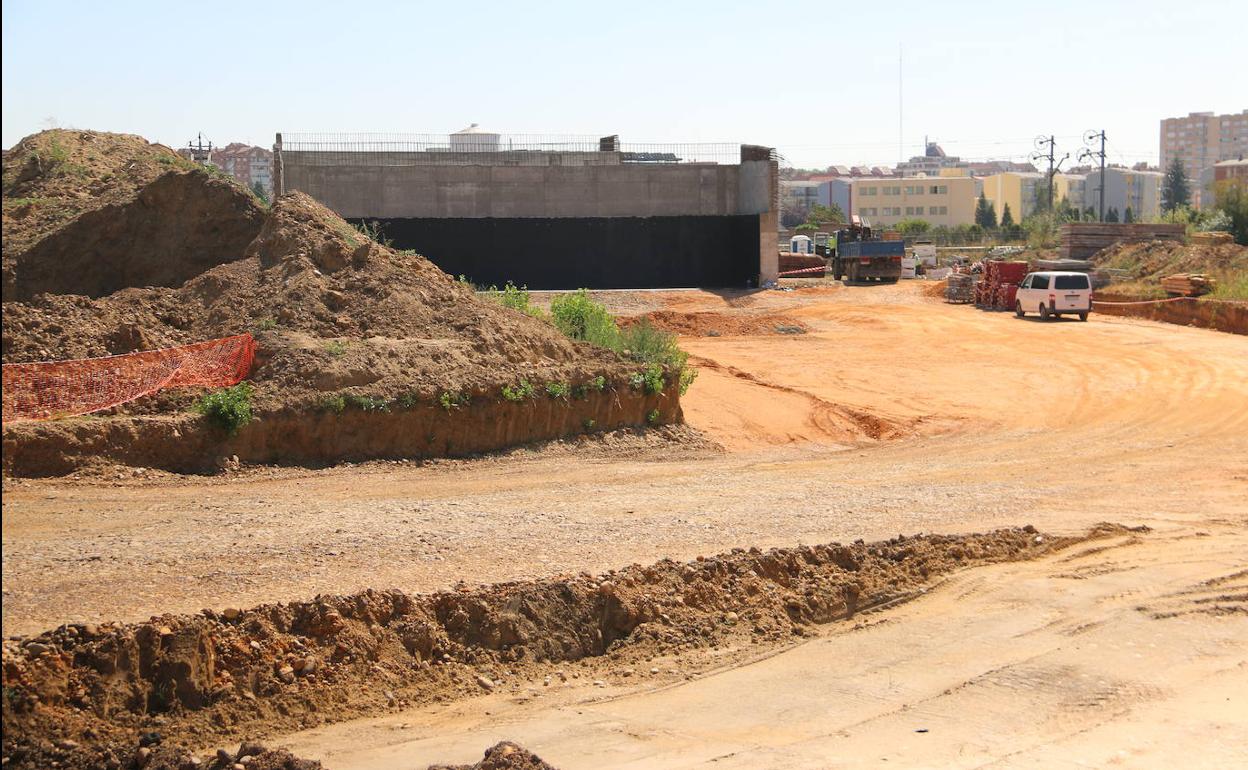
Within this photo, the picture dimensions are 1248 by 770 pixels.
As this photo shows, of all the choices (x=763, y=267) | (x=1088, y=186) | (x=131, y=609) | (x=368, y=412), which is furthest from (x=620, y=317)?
(x=1088, y=186)

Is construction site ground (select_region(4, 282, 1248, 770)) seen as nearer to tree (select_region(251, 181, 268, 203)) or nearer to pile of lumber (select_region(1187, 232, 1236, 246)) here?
tree (select_region(251, 181, 268, 203))

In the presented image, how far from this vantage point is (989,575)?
1230 cm

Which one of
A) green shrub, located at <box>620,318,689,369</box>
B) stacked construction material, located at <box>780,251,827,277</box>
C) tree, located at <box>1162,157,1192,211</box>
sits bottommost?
green shrub, located at <box>620,318,689,369</box>

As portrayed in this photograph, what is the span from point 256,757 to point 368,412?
368 inches

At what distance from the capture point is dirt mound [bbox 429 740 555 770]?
24.6ft

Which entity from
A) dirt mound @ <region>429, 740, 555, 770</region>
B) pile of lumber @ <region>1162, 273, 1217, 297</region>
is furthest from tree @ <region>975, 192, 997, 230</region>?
dirt mound @ <region>429, 740, 555, 770</region>

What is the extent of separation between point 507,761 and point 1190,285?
3659 cm

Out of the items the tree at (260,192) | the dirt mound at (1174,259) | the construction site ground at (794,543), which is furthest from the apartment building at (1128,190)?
the construction site ground at (794,543)

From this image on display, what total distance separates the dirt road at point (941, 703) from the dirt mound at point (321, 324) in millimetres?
8189

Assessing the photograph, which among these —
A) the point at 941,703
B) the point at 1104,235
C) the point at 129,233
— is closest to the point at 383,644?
the point at 941,703

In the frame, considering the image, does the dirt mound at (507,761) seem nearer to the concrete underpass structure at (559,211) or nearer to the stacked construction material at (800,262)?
the concrete underpass structure at (559,211)

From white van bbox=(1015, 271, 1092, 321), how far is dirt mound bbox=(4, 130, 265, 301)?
1003 inches

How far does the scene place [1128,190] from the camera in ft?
576

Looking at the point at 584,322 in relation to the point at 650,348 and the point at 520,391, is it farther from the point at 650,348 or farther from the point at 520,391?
the point at 520,391
